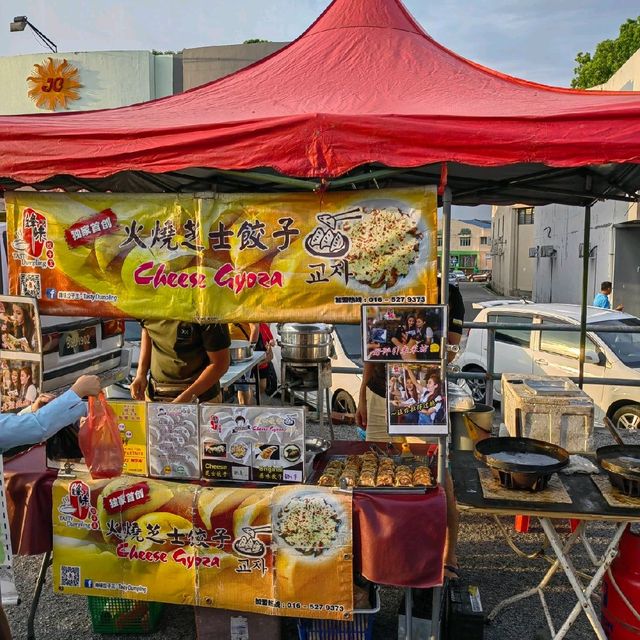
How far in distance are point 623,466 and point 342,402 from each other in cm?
505

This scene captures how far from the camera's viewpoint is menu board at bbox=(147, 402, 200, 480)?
10.5ft

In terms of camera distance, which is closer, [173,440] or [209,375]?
[173,440]

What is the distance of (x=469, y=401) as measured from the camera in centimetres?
467

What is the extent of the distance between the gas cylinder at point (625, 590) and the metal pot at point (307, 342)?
3675 millimetres

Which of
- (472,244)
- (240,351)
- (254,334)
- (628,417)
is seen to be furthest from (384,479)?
(472,244)

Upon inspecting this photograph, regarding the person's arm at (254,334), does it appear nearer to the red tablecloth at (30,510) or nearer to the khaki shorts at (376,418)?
the khaki shorts at (376,418)

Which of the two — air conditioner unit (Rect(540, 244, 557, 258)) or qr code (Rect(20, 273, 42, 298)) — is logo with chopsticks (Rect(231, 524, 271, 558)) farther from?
air conditioner unit (Rect(540, 244, 557, 258))

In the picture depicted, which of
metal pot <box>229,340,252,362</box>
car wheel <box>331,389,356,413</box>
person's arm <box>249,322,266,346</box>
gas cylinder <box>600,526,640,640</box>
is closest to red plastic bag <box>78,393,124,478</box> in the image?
gas cylinder <box>600,526,640,640</box>

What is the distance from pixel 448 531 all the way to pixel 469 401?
1562mm

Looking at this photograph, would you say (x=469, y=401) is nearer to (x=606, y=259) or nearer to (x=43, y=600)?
(x=43, y=600)

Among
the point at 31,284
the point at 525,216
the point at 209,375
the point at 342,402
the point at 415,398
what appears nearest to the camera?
the point at 415,398

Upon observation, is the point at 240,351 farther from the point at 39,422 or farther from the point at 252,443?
the point at 39,422

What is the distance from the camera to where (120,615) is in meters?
3.30

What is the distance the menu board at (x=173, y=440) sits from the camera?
3213 mm
